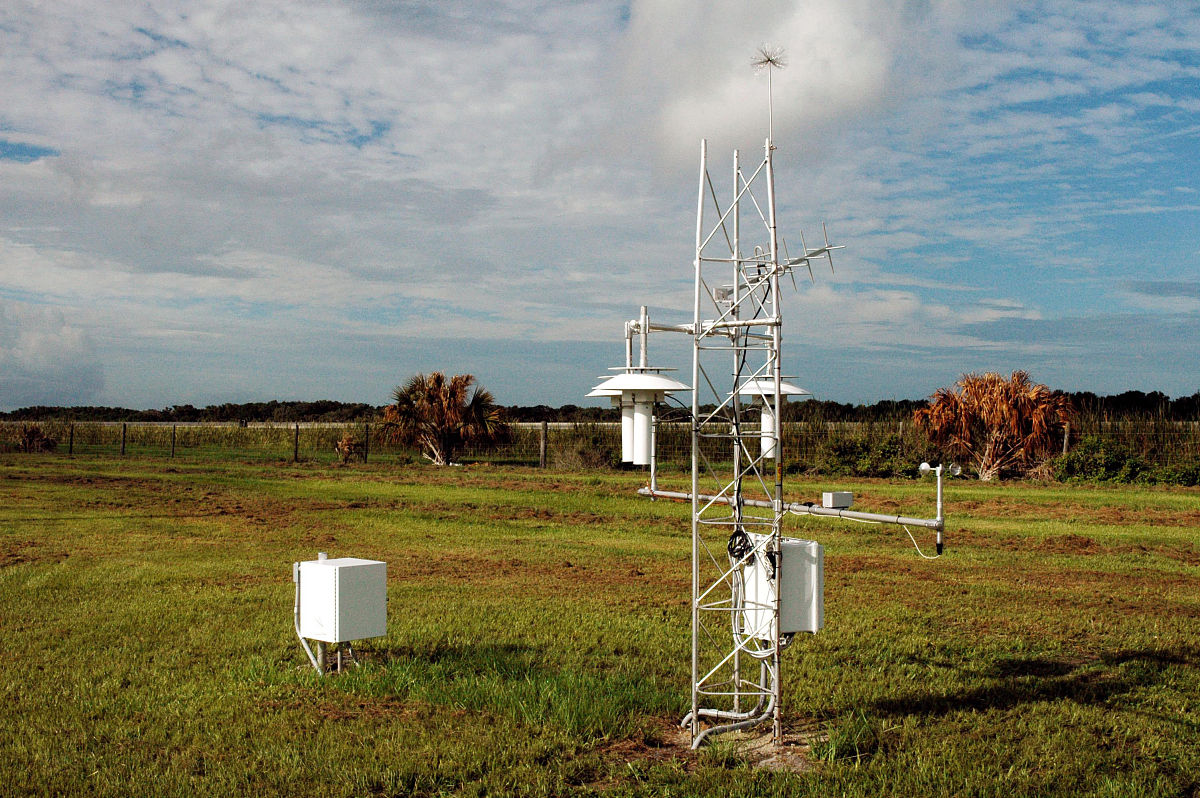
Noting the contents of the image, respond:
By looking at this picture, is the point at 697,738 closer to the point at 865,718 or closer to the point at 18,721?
the point at 865,718

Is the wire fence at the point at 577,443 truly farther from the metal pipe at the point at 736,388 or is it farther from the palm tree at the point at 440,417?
the metal pipe at the point at 736,388

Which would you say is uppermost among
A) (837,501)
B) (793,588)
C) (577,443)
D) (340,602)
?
(577,443)

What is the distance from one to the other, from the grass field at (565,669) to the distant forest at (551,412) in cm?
1102

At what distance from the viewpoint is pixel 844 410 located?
32469 millimetres

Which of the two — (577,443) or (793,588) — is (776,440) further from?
(577,443)

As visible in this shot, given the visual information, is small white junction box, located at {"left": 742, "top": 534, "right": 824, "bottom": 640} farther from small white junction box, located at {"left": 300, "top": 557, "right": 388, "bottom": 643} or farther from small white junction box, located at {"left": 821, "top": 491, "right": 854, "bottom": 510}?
small white junction box, located at {"left": 300, "top": 557, "right": 388, "bottom": 643}

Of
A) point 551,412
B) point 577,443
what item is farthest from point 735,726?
point 551,412

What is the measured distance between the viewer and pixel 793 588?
5.39 m

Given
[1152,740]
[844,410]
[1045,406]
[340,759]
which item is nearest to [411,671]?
[340,759]

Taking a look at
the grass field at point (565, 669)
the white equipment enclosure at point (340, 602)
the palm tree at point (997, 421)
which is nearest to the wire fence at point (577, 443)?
the palm tree at point (997, 421)

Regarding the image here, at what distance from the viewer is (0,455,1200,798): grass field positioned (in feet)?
16.7

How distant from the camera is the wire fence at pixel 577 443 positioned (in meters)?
22.8

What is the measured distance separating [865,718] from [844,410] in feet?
89.9

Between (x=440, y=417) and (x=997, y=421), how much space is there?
14802mm
